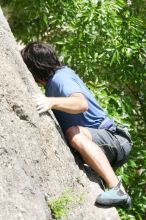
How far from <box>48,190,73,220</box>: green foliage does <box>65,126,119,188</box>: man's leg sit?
42cm

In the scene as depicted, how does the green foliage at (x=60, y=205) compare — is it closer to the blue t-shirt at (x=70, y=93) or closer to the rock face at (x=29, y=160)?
the rock face at (x=29, y=160)

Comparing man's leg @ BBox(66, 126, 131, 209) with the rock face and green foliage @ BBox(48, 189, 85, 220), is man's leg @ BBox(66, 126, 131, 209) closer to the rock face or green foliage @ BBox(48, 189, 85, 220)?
the rock face

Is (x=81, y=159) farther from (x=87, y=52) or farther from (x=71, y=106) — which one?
(x=87, y=52)

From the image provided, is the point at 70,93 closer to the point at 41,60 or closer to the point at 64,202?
the point at 41,60

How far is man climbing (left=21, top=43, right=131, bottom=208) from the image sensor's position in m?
4.68

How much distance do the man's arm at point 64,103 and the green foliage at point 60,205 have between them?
2.04 ft

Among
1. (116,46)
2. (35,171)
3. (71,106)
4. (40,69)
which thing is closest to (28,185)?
(35,171)

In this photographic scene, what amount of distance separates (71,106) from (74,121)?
239mm

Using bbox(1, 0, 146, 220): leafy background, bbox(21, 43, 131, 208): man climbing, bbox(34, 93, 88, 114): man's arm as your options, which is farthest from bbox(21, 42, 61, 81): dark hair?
bbox(1, 0, 146, 220): leafy background

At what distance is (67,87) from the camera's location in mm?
4691

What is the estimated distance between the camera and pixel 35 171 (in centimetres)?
422

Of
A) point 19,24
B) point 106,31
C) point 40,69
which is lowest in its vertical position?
point 19,24

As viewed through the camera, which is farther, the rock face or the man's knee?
the man's knee

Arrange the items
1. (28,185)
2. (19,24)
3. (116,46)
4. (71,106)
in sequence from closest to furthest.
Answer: (28,185) → (71,106) → (116,46) → (19,24)
